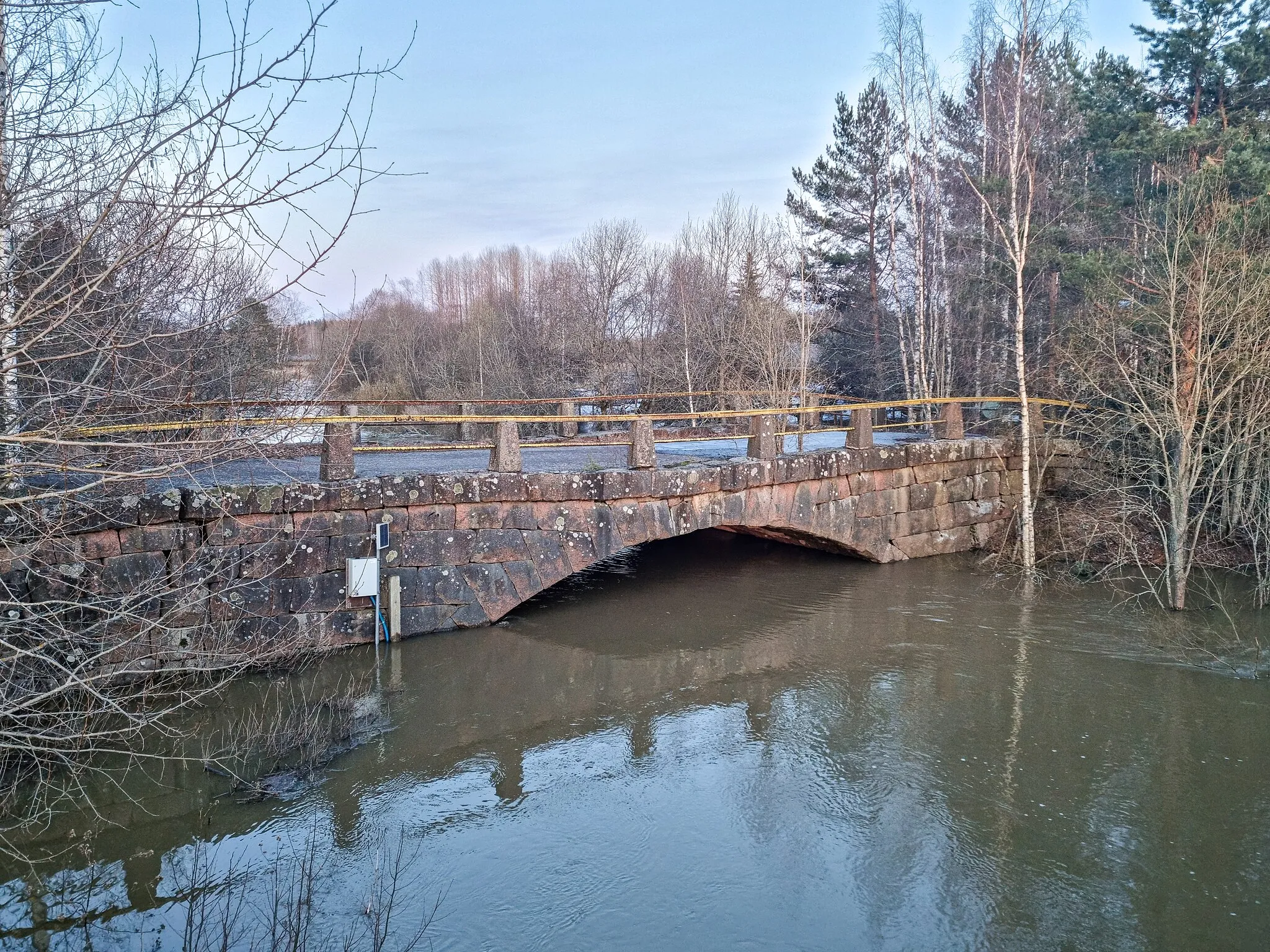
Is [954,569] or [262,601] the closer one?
[262,601]

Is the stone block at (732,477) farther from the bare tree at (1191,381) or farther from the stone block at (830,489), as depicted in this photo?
the bare tree at (1191,381)

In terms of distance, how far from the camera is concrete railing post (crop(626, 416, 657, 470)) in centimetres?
989

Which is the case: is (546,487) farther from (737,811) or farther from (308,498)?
(737,811)

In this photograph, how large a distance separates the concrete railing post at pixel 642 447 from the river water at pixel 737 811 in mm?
1968

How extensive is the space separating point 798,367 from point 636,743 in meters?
13.3

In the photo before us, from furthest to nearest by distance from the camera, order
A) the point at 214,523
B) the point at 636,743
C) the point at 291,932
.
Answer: the point at 214,523 < the point at 636,743 < the point at 291,932

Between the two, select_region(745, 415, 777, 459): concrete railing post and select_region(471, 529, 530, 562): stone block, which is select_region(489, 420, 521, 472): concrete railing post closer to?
select_region(471, 529, 530, 562): stone block

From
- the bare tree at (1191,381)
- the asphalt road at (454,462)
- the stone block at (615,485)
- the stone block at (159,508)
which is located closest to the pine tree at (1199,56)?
the bare tree at (1191,381)

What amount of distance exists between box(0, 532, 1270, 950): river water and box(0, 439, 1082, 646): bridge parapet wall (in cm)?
61

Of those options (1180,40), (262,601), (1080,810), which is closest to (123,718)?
(262,601)

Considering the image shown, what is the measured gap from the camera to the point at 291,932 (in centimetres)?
409

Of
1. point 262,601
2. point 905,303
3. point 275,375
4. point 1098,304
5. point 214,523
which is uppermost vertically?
point 905,303

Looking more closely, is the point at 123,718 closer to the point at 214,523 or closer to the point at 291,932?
the point at 214,523

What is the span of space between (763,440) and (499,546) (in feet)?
12.4
